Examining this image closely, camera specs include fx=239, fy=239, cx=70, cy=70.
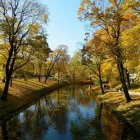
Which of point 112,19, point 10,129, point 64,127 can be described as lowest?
point 64,127

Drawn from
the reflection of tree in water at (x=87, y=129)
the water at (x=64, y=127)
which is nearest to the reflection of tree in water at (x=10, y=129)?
the water at (x=64, y=127)

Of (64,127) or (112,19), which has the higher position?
(112,19)

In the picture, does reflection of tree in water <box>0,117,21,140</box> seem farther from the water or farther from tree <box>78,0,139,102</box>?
tree <box>78,0,139,102</box>

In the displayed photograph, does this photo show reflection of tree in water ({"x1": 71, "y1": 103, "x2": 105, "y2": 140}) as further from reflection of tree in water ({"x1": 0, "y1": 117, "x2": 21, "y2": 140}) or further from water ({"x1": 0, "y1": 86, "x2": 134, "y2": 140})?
reflection of tree in water ({"x1": 0, "y1": 117, "x2": 21, "y2": 140})

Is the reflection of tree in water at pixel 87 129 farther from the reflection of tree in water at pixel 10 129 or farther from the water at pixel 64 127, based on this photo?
the reflection of tree in water at pixel 10 129

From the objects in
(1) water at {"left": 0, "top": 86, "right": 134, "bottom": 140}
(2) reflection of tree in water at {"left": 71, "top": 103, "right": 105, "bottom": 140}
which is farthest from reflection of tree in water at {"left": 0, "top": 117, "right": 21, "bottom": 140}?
(2) reflection of tree in water at {"left": 71, "top": 103, "right": 105, "bottom": 140}

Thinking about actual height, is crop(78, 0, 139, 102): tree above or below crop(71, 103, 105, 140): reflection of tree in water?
above

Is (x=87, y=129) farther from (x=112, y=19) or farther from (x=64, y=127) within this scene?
(x=112, y=19)

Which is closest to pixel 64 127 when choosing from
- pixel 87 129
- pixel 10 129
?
pixel 87 129

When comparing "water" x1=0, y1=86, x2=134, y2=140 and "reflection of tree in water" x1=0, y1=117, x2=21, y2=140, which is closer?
"reflection of tree in water" x1=0, y1=117, x2=21, y2=140

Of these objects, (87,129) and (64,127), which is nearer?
(87,129)

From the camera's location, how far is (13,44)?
3588 centimetres

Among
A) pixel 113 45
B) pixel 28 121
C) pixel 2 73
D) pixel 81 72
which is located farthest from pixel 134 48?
pixel 81 72

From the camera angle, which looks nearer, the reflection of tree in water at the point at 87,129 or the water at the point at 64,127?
the reflection of tree in water at the point at 87,129
